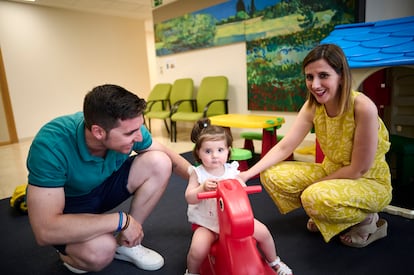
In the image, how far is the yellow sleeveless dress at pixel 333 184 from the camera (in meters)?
1.29

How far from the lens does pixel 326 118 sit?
149 cm

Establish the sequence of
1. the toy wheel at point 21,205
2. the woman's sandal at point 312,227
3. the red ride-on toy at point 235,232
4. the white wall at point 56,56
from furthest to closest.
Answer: the white wall at point 56,56 < the toy wheel at point 21,205 < the woman's sandal at point 312,227 < the red ride-on toy at point 235,232

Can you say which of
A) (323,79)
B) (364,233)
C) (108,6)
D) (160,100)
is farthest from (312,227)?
(108,6)

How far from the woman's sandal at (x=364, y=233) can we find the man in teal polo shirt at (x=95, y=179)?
0.95 m

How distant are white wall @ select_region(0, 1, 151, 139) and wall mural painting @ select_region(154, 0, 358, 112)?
267 cm

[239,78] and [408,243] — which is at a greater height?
[239,78]

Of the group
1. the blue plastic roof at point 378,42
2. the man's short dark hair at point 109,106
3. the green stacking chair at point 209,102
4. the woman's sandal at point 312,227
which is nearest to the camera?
the man's short dark hair at point 109,106

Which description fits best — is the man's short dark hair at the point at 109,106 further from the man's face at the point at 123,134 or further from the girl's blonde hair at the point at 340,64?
the girl's blonde hair at the point at 340,64

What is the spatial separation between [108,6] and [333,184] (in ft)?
19.0

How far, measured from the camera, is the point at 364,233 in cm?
143

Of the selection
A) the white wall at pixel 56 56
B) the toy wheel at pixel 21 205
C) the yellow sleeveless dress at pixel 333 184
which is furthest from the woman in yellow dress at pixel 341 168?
the white wall at pixel 56 56

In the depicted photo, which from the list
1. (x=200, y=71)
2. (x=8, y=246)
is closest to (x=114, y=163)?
(x=8, y=246)

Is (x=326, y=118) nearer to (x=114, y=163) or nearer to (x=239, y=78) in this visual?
(x=114, y=163)

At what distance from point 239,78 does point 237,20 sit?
85cm
